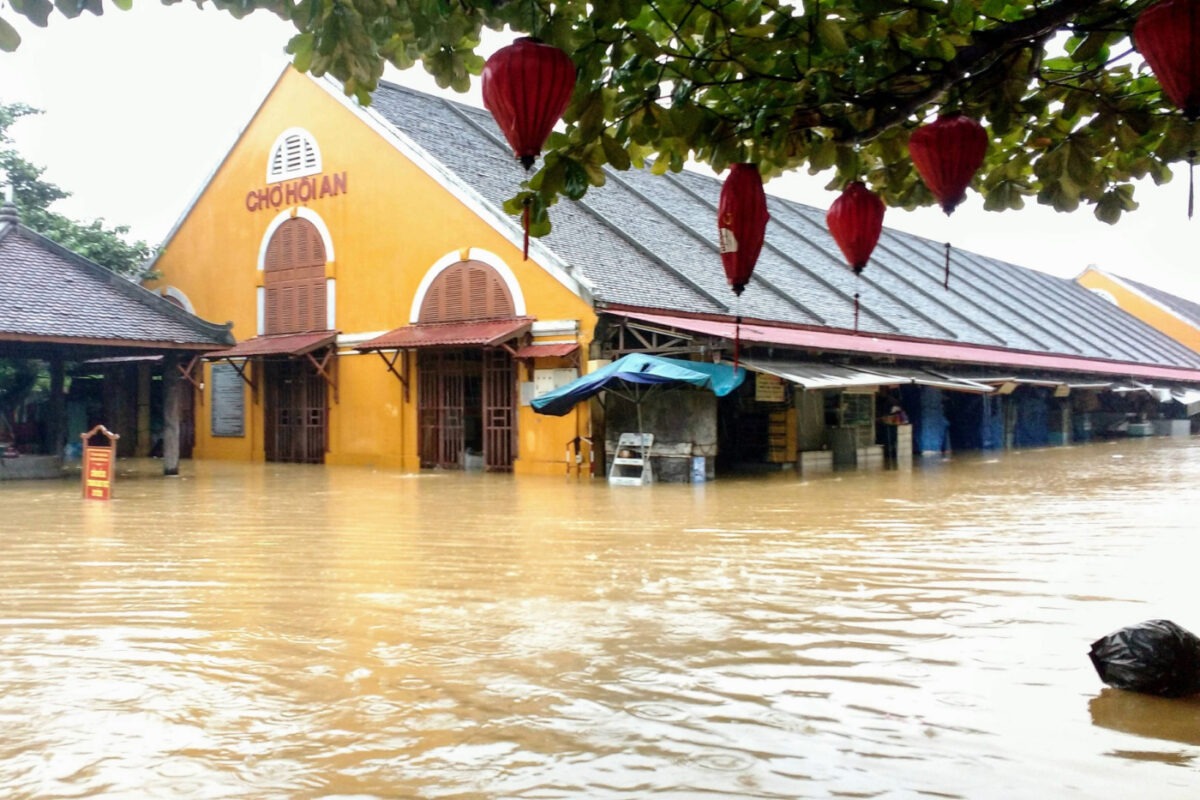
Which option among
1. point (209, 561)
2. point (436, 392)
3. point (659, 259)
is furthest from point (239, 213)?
point (209, 561)

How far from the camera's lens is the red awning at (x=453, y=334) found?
56.5ft

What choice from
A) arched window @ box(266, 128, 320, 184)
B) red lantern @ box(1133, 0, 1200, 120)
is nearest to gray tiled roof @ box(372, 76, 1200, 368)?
arched window @ box(266, 128, 320, 184)

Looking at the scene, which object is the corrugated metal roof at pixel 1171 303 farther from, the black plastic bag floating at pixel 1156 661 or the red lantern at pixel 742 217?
the red lantern at pixel 742 217

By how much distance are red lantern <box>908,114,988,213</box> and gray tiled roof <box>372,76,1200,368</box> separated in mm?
12294

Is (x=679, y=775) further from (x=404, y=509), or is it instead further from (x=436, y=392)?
(x=436, y=392)

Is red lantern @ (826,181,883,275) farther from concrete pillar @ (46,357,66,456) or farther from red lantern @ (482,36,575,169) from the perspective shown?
concrete pillar @ (46,357,66,456)

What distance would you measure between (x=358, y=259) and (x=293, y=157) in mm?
3108

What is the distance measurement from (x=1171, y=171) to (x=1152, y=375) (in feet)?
99.0

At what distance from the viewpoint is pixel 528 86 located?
3.13 metres

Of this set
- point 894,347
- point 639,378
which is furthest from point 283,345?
point 894,347

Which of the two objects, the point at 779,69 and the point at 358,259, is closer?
the point at 779,69

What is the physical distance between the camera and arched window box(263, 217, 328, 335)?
846 inches

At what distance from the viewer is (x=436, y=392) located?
19609 millimetres

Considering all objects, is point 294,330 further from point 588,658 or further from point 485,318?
point 588,658
